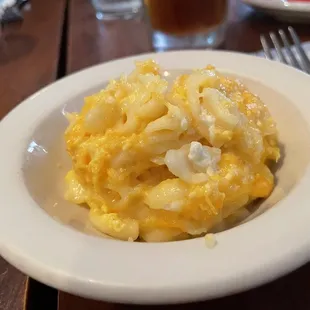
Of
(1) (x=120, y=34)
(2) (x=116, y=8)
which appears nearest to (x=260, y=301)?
(1) (x=120, y=34)

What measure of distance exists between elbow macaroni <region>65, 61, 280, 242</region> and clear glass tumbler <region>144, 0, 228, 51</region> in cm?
50

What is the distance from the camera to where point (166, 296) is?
43 cm

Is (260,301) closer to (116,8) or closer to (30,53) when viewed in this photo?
(30,53)

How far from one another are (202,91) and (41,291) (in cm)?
34

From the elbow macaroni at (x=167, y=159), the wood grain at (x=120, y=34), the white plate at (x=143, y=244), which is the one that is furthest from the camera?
the wood grain at (x=120, y=34)

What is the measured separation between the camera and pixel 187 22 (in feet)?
3.69

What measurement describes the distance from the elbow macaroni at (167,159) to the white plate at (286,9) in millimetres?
642

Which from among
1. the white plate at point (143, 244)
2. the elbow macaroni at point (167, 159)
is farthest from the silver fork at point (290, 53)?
the elbow macaroni at point (167, 159)

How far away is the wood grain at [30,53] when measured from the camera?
1.15 meters

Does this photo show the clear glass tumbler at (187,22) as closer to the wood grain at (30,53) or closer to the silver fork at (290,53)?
the silver fork at (290,53)

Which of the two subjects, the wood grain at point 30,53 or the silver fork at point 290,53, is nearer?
the silver fork at point 290,53

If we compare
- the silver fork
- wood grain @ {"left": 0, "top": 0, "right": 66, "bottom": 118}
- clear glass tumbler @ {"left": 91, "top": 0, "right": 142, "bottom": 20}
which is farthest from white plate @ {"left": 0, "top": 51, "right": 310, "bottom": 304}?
clear glass tumbler @ {"left": 91, "top": 0, "right": 142, "bottom": 20}

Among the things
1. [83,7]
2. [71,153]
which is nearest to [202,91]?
[71,153]

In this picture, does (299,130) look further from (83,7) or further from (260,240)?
(83,7)
